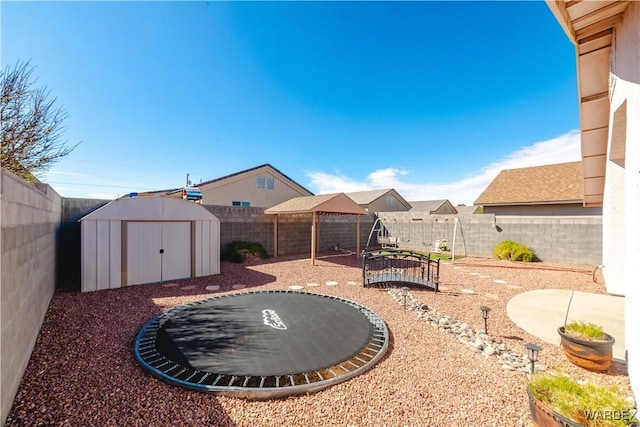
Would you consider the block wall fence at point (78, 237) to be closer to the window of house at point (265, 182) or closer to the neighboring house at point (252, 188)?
the neighboring house at point (252, 188)

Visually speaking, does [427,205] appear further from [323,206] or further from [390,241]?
[323,206]

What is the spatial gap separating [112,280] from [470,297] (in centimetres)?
960

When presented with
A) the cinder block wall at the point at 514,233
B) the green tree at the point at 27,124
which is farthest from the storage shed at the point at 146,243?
the cinder block wall at the point at 514,233

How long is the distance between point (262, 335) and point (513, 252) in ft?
41.8

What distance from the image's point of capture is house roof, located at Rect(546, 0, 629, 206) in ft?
9.45

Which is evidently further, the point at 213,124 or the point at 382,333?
the point at 213,124

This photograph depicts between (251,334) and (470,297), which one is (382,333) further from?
(470,297)

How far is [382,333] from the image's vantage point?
4.23 m

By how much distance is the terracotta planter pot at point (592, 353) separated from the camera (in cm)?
316

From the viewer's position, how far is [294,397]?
267 centimetres

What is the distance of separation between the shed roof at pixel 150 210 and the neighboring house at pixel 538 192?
58.5ft

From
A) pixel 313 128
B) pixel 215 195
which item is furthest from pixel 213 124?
pixel 313 128

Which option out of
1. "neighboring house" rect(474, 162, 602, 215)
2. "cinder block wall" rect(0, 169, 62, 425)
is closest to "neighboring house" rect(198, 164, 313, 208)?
"cinder block wall" rect(0, 169, 62, 425)

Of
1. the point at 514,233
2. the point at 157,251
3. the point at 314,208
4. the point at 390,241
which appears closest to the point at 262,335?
the point at 157,251
